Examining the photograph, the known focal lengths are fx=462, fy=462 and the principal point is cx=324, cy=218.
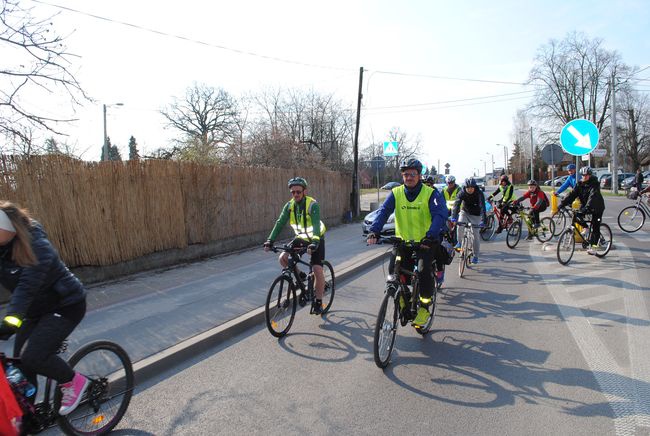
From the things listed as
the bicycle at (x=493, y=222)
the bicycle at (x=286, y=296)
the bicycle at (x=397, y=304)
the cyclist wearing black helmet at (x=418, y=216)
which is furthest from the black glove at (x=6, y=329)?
the bicycle at (x=493, y=222)

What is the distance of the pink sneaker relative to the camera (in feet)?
10.6

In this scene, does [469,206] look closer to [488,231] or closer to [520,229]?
[520,229]

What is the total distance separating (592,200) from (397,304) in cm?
701

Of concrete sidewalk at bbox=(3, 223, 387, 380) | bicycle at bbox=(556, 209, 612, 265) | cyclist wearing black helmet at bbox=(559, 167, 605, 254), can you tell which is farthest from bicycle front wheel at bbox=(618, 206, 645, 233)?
concrete sidewalk at bbox=(3, 223, 387, 380)

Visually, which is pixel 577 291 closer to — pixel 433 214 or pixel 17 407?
pixel 433 214

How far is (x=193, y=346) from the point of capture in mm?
5137

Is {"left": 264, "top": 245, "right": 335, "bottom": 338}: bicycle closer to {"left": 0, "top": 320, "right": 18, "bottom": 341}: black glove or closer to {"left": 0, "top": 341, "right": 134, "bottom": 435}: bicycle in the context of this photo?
{"left": 0, "top": 341, "right": 134, "bottom": 435}: bicycle

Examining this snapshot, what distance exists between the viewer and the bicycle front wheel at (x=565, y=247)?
9414 millimetres

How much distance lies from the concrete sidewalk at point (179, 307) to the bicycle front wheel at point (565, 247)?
3.97 meters

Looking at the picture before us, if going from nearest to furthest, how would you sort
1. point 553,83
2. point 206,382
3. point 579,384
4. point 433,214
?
point 579,384
point 206,382
point 433,214
point 553,83

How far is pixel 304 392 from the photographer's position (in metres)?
4.08

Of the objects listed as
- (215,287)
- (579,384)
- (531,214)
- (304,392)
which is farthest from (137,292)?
(531,214)

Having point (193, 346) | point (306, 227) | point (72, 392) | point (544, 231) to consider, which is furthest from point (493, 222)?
point (72, 392)

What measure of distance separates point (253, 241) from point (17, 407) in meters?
10.1
